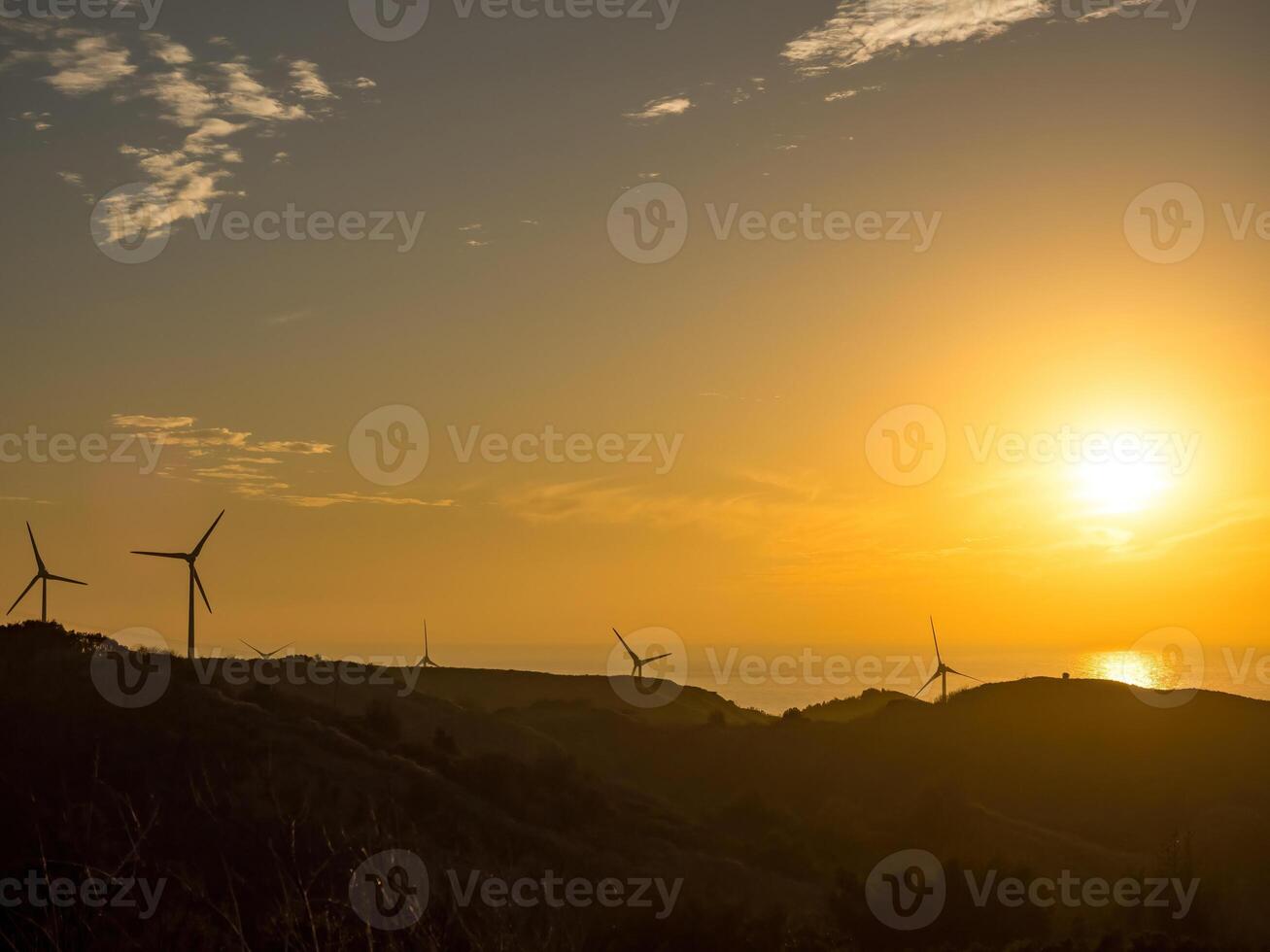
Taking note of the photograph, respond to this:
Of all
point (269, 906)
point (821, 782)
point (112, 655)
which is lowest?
point (821, 782)

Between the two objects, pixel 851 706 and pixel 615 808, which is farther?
pixel 851 706

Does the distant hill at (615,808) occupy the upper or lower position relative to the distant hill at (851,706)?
upper

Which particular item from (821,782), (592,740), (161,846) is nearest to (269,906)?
(161,846)

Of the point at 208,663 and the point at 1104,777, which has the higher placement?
the point at 208,663

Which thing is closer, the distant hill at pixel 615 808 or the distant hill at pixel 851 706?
the distant hill at pixel 615 808

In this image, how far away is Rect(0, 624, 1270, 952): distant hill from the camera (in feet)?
74.7

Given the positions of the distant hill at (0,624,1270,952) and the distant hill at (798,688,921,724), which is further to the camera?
the distant hill at (798,688,921,724)

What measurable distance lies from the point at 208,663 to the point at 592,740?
29.0 metres

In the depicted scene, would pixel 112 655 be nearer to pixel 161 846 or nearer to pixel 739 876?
pixel 161 846

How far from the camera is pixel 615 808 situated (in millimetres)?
48312

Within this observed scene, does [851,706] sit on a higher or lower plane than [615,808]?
lower

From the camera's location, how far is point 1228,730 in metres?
75.2

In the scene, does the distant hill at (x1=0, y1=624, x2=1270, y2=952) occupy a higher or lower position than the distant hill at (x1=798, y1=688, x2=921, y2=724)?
higher

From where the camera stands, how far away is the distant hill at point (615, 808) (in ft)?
74.7
